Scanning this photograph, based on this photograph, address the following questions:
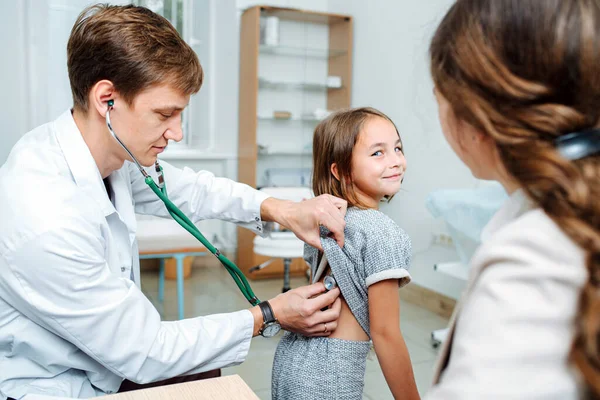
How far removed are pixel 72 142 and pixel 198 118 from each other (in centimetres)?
332

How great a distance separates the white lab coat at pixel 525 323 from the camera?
48 centimetres

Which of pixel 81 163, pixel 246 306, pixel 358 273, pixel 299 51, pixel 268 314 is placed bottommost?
pixel 246 306

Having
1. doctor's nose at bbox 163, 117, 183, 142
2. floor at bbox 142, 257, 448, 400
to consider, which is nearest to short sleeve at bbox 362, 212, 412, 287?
doctor's nose at bbox 163, 117, 183, 142

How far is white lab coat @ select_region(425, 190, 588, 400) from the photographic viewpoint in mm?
479

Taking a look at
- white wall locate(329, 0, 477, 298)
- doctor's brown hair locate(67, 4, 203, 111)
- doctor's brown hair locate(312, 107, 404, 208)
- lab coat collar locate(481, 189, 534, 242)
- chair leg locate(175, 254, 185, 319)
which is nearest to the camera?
lab coat collar locate(481, 189, 534, 242)

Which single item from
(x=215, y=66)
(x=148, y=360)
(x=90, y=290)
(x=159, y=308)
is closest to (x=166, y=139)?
(x=90, y=290)

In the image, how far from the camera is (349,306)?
49.5 inches

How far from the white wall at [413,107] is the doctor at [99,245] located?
2183mm

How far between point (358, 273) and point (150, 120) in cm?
56

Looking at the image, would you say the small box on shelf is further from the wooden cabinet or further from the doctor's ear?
the doctor's ear

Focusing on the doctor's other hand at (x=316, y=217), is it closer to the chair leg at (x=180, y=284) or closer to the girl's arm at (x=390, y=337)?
the girl's arm at (x=390, y=337)

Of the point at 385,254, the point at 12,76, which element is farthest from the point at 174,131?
the point at 12,76

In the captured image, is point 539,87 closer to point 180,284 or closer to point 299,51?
point 180,284

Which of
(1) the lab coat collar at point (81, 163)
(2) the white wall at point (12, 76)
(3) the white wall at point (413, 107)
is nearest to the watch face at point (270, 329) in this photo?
(1) the lab coat collar at point (81, 163)
